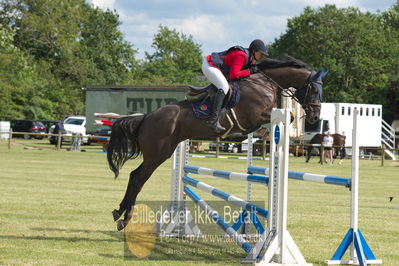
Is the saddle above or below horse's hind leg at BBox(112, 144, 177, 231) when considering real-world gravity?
above

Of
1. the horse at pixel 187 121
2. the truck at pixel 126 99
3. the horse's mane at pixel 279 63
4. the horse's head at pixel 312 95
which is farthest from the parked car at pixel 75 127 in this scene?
the horse's head at pixel 312 95

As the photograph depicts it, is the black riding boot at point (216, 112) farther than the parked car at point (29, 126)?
No

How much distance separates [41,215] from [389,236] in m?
4.74

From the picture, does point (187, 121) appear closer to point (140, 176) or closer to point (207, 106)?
point (207, 106)

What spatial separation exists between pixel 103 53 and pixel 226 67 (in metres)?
54.7

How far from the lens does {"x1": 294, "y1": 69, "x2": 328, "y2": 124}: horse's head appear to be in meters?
7.43

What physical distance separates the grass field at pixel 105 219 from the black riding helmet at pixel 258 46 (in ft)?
7.09

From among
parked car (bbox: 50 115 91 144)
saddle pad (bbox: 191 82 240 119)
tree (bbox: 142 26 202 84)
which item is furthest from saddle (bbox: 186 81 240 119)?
tree (bbox: 142 26 202 84)

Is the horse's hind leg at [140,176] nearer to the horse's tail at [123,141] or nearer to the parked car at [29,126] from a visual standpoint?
the horse's tail at [123,141]

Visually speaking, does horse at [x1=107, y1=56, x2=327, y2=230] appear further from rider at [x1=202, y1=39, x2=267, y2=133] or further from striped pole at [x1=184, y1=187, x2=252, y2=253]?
striped pole at [x1=184, y1=187, x2=252, y2=253]

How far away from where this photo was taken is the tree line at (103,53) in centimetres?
5144

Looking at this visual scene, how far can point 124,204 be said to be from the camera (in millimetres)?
7133

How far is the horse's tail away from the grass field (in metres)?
0.90

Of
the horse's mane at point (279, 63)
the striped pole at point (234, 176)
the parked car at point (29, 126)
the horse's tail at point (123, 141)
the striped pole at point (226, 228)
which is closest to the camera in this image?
the striped pole at point (234, 176)
